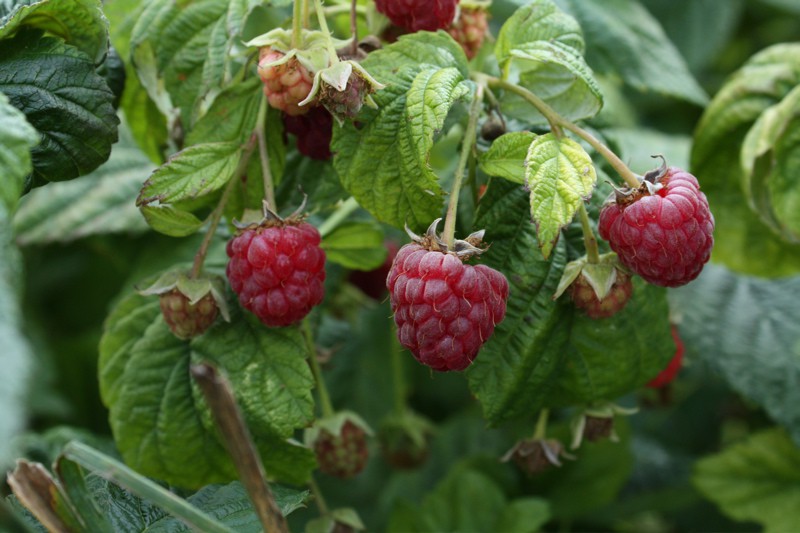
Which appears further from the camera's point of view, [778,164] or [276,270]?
[778,164]

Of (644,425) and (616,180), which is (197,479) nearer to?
(616,180)

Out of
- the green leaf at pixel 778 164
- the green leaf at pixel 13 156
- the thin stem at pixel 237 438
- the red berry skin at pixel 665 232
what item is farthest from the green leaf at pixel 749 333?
the green leaf at pixel 13 156

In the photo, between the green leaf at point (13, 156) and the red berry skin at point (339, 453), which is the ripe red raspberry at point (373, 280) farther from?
the green leaf at point (13, 156)

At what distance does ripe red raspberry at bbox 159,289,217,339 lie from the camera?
0.91 meters

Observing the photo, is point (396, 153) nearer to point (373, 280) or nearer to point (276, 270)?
point (276, 270)

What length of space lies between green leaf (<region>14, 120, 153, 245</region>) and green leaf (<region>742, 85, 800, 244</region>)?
0.86m

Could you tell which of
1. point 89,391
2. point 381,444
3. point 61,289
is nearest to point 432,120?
point 381,444

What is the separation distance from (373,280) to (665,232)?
0.72 m

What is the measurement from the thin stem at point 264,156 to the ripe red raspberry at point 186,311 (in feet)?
0.38

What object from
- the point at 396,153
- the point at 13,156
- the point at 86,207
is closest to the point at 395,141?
the point at 396,153

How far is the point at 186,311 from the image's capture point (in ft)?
3.00

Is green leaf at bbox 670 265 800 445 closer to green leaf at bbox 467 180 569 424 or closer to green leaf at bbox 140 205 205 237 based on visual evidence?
green leaf at bbox 467 180 569 424

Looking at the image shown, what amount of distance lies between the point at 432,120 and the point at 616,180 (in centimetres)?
27

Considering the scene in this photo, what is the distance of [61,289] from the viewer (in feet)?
6.15
